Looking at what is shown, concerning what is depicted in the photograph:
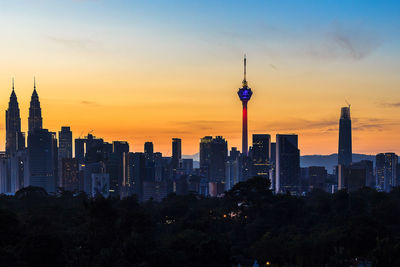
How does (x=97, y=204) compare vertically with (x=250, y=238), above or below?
above

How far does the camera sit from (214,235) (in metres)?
49.1

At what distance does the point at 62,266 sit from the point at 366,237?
915 inches

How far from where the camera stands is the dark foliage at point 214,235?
1403 inches

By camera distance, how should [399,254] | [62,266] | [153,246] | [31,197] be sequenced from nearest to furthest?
[399,254]
[62,266]
[153,246]
[31,197]

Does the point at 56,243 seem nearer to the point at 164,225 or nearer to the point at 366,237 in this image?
the point at 366,237

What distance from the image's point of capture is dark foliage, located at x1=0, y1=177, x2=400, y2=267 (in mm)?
35625

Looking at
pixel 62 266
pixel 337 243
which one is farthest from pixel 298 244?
pixel 62 266

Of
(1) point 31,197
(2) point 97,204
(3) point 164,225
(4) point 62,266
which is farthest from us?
(1) point 31,197

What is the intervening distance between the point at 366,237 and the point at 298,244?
5.18m

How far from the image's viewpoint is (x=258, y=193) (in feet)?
219

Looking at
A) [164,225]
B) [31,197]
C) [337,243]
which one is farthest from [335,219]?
[31,197]

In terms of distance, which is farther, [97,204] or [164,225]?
[164,225]

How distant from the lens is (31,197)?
77.3 m

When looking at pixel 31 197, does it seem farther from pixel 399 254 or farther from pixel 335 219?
pixel 399 254
